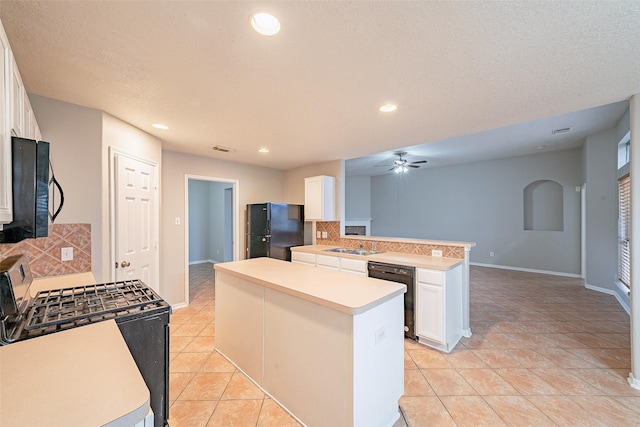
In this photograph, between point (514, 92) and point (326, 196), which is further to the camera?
point (326, 196)

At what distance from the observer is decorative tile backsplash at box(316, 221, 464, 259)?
120 inches

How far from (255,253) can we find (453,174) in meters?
5.72

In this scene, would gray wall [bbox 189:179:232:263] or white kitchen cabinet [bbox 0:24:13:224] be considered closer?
white kitchen cabinet [bbox 0:24:13:224]

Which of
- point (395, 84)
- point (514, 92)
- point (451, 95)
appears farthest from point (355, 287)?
point (514, 92)

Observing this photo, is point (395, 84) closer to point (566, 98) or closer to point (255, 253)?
point (566, 98)

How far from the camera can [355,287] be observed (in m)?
1.75

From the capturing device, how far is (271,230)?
4379 millimetres

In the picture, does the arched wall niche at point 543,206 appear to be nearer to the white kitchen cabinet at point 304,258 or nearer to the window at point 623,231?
the window at point 623,231

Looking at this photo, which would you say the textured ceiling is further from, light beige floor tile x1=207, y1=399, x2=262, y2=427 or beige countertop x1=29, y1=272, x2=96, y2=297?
light beige floor tile x1=207, y1=399, x2=262, y2=427

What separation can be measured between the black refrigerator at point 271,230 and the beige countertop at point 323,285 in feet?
6.25

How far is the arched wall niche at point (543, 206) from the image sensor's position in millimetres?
5785

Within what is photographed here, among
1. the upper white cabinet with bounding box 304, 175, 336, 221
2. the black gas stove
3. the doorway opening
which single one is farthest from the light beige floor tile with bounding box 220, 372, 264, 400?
the doorway opening

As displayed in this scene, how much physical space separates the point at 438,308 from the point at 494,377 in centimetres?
67

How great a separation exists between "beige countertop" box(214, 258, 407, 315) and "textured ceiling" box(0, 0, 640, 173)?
148cm
